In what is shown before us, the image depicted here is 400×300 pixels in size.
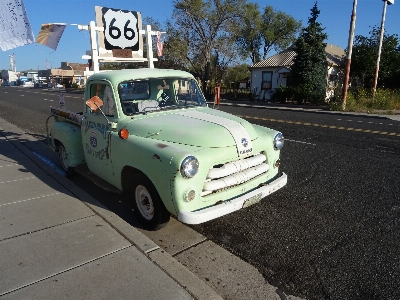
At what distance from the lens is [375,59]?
2867 centimetres

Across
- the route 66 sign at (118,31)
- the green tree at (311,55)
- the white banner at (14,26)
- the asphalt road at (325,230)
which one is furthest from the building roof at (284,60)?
the white banner at (14,26)

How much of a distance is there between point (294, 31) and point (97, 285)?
59.5 meters

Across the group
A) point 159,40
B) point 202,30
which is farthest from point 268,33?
point 159,40

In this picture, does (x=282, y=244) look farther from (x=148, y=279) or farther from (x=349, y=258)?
(x=148, y=279)

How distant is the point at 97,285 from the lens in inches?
107

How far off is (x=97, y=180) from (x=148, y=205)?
3.92 feet

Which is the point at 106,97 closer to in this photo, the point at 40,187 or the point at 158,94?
the point at 158,94

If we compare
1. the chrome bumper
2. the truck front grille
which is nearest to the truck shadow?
the chrome bumper

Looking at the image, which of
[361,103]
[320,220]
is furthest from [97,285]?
[361,103]

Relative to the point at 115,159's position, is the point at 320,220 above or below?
below

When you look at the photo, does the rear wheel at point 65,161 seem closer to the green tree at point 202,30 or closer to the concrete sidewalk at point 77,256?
the concrete sidewalk at point 77,256

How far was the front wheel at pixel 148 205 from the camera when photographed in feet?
11.7

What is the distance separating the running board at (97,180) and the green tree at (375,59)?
2869 centimetres

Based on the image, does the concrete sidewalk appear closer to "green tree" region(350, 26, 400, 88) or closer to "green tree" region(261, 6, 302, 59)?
"green tree" region(350, 26, 400, 88)
